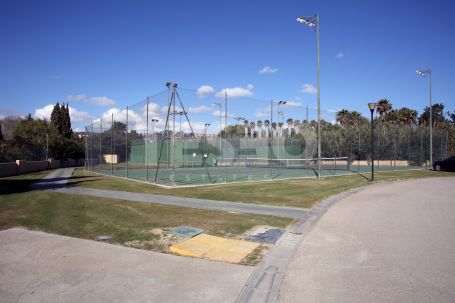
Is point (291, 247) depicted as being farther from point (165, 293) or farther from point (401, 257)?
point (165, 293)

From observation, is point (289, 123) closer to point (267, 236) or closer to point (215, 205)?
point (215, 205)

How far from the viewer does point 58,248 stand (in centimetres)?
632

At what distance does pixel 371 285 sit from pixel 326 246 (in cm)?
197

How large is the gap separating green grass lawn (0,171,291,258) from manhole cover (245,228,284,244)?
339 mm

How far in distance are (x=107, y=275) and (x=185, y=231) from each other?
275 centimetres

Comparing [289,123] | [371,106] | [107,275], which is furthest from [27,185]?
[371,106]

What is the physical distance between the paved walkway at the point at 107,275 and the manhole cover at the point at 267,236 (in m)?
1.61

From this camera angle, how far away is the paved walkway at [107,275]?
14.1 feet

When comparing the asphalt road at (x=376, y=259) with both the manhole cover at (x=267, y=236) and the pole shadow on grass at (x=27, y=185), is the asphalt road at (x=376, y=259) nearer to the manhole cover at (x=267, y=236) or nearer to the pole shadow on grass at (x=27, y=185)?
the manhole cover at (x=267, y=236)

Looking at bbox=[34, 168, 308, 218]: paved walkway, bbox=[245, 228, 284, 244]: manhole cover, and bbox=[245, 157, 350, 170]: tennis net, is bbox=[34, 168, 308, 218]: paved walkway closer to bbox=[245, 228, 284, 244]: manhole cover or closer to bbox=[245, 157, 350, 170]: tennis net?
bbox=[245, 228, 284, 244]: manhole cover

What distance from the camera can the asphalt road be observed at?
443 cm

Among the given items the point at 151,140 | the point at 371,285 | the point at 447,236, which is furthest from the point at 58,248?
the point at 151,140

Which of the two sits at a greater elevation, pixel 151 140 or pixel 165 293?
pixel 151 140

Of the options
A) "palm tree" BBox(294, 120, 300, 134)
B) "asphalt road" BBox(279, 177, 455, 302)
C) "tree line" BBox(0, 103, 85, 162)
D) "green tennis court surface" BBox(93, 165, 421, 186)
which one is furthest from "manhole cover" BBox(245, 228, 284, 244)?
"tree line" BBox(0, 103, 85, 162)
